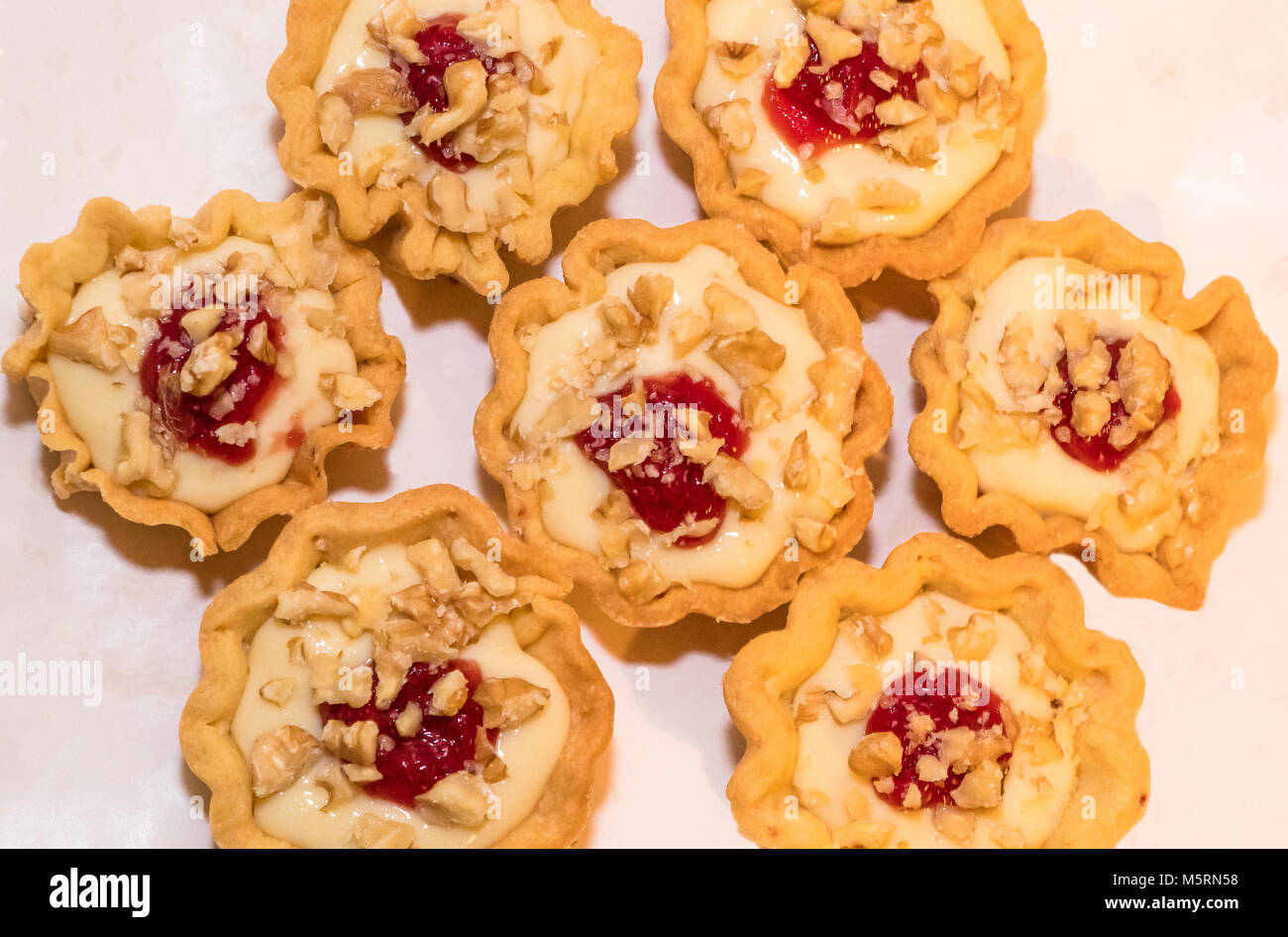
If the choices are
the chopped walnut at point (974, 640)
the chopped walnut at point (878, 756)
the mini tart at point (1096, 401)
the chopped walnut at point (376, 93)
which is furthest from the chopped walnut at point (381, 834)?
the chopped walnut at point (376, 93)

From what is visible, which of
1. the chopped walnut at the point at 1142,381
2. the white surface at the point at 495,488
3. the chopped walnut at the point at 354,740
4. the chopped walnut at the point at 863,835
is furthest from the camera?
the white surface at the point at 495,488

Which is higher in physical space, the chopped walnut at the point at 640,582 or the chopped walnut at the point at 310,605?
the chopped walnut at the point at 640,582

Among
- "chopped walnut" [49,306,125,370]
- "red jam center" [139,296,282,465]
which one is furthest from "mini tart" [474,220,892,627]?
"chopped walnut" [49,306,125,370]

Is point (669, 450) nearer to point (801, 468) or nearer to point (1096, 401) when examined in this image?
point (801, 468)

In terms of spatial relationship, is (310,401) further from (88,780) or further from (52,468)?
(88,780)

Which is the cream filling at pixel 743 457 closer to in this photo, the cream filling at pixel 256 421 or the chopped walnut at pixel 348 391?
the chopped walnut at pixel 348 391

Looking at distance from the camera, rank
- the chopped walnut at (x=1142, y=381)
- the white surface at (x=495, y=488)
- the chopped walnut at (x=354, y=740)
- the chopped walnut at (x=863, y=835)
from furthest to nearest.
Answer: the white surface at (x=495, y=488) < the chopped walnut at (x=1142, y=381) < the chopped walnut at (x=863, y=835) < the chopped walnut at (x=354, y=740)

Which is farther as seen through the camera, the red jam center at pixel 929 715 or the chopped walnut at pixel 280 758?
the red jam center at pixel 929 715

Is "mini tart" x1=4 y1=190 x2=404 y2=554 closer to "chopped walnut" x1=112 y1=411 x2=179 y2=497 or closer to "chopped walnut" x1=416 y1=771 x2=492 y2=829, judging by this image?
"chopped walnut" x1=112 y1=411 x2=179 y2=497
